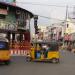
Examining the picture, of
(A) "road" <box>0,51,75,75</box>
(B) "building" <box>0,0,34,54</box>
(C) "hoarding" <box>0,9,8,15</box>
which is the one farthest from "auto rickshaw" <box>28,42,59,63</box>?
(C) "hoarding" <box>0,9,8,15</box>

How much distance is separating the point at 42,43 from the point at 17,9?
19.2 metres

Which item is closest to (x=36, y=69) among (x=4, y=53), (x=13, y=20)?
(x=4, y=53)

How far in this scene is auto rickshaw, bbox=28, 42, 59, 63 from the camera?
106ft

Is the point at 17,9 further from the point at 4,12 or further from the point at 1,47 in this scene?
the point at 1,47

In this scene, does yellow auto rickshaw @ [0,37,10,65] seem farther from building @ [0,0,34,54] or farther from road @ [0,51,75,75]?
building @ [0,0,34,54]

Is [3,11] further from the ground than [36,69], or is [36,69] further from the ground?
[3,11]

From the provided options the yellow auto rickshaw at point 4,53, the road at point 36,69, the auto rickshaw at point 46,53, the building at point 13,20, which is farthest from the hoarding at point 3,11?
the road at point 36,69

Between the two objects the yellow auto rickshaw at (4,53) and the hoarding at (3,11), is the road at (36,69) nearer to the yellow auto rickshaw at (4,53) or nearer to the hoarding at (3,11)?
the yellow auto rickshaw at (4,53)

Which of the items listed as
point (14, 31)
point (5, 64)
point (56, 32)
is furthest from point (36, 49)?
point (56, 32)

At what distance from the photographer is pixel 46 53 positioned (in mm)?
32531

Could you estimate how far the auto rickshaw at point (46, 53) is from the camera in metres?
32.4

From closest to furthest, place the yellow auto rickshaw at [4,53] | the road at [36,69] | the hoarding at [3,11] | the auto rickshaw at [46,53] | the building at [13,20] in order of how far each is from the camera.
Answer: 1. the road at [36,69]
2. the yellow auto rickshaw at [4,53]
3. the auto rickshaw at [46,53]
4. the hoarding at [3,11]
5. the building at [13,20]

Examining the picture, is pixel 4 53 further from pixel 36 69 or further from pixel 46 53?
pixel 46 53

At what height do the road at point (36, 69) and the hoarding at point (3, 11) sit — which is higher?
the hoarding at point (3, 11)
